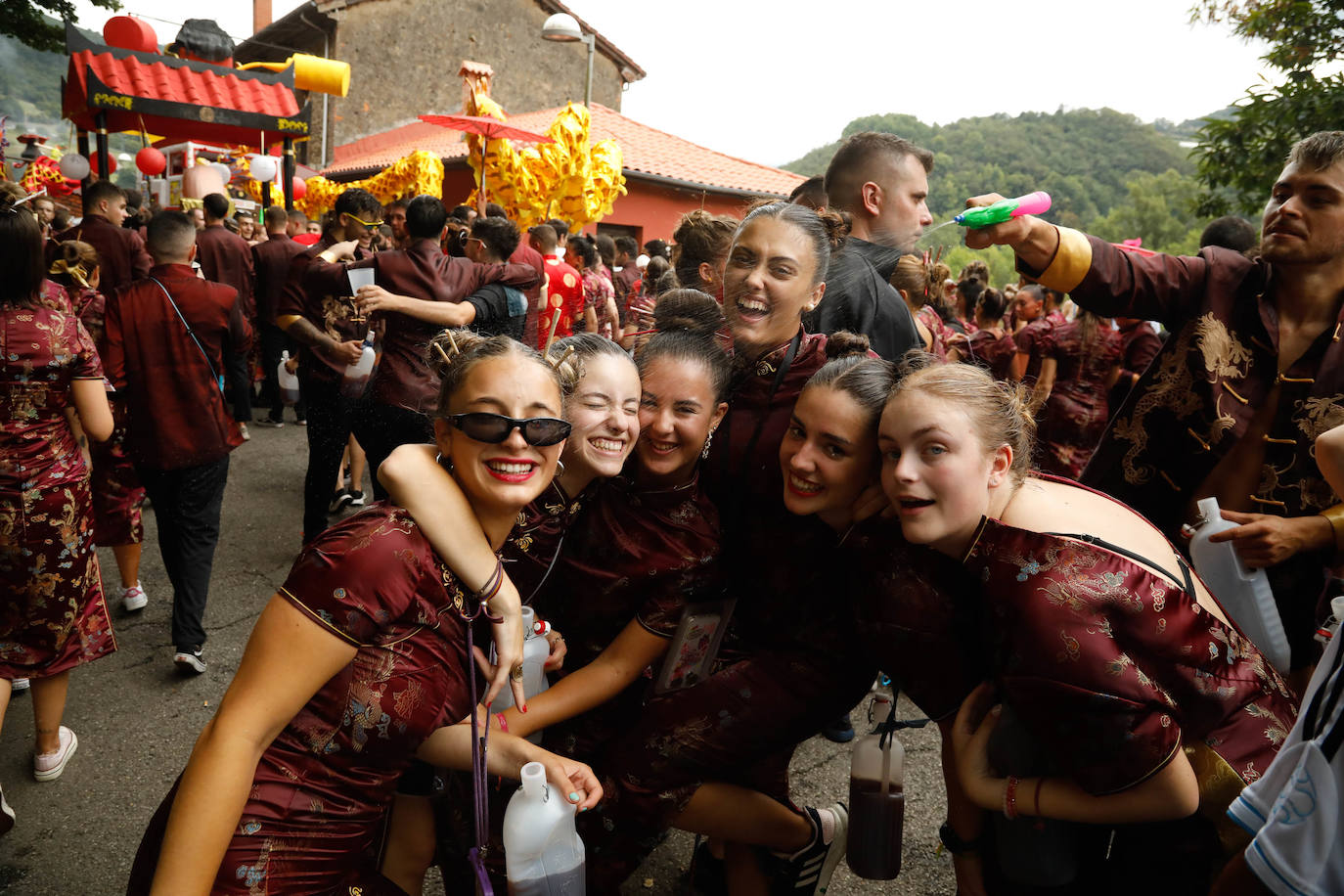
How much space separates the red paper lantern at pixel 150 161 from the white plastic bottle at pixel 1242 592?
16092 millimetres

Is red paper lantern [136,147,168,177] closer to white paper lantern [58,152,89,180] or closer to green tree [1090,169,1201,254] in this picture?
white paper lantern [58,152,89,180]

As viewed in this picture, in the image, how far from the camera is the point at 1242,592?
2.11m

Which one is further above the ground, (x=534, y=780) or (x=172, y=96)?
(x=172, y=96)

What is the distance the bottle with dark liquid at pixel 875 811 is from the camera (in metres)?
2.19

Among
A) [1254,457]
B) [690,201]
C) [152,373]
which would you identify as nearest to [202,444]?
[152,373]

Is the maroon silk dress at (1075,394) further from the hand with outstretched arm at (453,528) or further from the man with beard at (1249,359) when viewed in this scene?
the hand with outstretched arm at (453,528)

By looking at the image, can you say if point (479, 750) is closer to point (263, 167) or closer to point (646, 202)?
point (263, 167)

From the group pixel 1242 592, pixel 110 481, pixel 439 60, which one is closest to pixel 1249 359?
pixel 1242 592

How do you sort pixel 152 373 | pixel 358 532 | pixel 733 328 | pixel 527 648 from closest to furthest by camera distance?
pixel 358 532 → pixel 527 648 → pixel 733 328 → pixel 152 373

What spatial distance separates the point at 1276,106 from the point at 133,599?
11.1m

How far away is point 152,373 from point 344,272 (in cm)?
100

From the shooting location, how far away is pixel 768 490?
214 centimetres

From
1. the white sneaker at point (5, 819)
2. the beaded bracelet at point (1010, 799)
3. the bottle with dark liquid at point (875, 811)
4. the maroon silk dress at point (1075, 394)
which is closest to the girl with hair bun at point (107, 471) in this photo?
the white sneaker at point (5, 819)

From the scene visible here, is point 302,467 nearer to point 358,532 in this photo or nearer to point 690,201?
point 358,532
